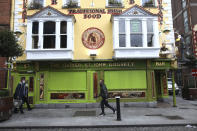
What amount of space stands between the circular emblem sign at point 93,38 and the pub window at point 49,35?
217 centimetres

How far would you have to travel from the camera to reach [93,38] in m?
12.1

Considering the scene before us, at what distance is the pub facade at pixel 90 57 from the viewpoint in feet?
36.9

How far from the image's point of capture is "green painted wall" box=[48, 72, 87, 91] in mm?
11531

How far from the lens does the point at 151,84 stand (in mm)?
11578

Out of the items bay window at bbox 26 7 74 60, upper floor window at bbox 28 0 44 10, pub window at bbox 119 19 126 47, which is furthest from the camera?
upper floor window at bbox 28 0 44 10

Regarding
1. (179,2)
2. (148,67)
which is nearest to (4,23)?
(148,67)

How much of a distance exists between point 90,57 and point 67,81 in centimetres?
233

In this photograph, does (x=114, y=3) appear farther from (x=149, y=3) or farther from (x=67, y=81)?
(x=67, y=81)

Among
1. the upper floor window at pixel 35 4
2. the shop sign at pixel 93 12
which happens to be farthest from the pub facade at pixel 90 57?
the upper floor window at pixel 35 4

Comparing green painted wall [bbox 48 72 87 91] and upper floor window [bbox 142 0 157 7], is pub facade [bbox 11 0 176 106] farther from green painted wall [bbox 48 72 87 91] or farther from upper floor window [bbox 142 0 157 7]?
upper floor window [bbox 142 0 157 7]

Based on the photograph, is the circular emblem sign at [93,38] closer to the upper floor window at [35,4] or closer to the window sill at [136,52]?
the window sill at [136,52]

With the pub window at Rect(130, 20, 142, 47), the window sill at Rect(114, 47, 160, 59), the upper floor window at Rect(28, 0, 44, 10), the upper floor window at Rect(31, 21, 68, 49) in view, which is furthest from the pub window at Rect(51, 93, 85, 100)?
the upper floor window at Rect(28, 0, 44, 10)

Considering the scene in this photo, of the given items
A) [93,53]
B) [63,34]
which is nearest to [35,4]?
[63,34]

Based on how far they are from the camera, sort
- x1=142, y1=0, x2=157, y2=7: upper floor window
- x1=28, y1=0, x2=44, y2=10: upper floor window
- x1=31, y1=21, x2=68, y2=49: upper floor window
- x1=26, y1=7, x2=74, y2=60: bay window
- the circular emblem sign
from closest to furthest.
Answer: x1=26, y1=7, x2=74, y2=60: bay window < x1=31, y1=21, x2=68, y2=49: upper floor window < the circular emblem sign < x1=28, y1=0, x2=44, y2=10: upper floor window < x1=142, y1=0, x2=157, y2=7: upper floor window
